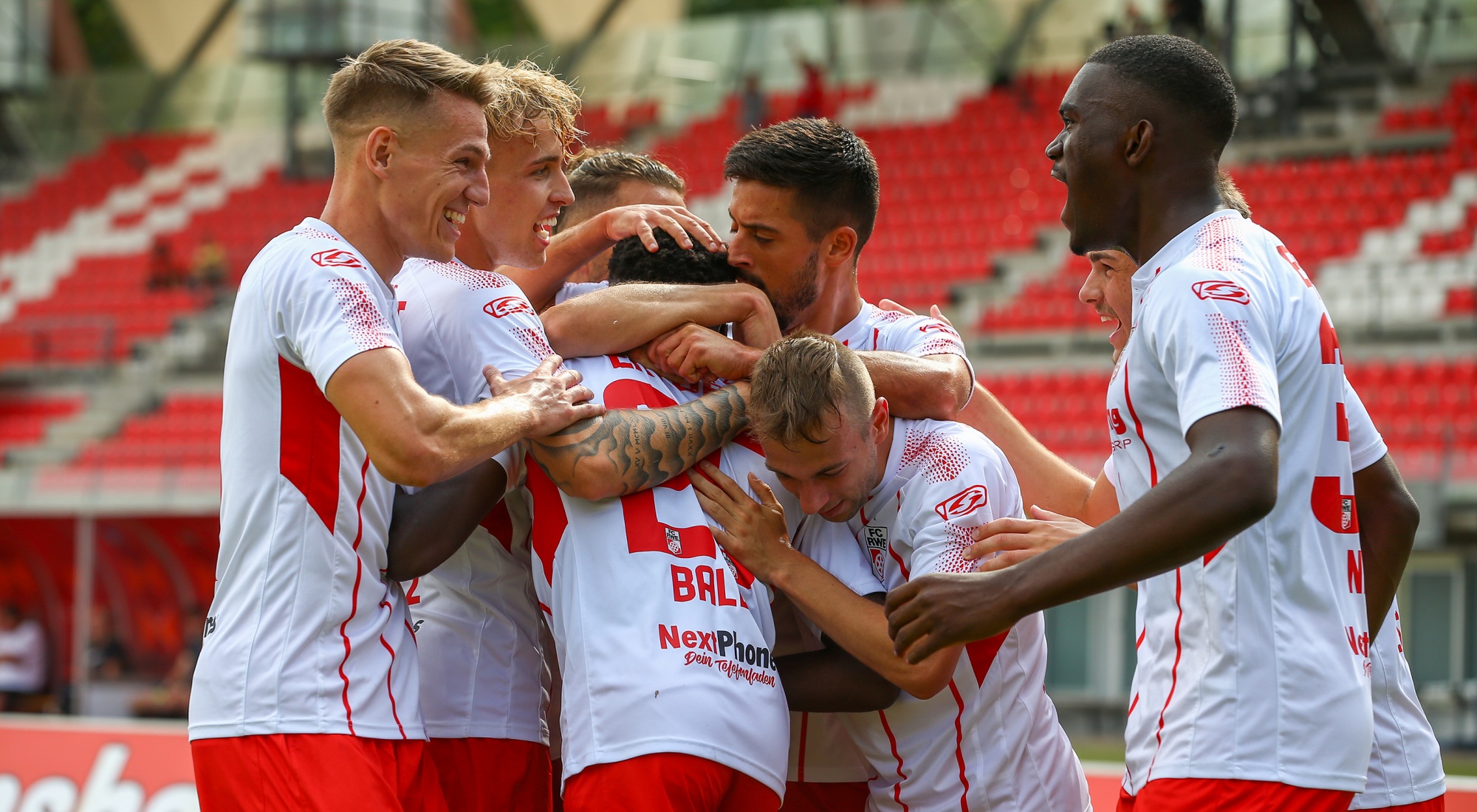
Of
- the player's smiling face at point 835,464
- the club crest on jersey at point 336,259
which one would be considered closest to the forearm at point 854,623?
the player's smiling face at point 835,464

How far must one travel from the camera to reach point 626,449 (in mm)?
3119

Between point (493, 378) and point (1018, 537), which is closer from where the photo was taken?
point (1018, 537)

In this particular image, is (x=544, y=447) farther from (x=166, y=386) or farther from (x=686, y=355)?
(x=166, y=386)

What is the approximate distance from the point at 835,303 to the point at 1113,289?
775mm

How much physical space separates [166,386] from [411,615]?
1712 centimetres

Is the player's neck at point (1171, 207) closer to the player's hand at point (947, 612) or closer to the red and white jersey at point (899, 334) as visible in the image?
the player's hand at point (947, 612)

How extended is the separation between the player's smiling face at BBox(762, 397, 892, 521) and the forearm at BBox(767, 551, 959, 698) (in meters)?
0.15

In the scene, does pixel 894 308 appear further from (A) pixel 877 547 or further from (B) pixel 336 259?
(B) pixel 336 259

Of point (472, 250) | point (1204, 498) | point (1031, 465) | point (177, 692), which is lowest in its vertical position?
point (177, 692)

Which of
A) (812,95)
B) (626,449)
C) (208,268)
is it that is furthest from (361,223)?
(812,95)

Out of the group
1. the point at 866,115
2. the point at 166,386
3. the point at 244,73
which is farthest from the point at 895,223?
the point at 244,73

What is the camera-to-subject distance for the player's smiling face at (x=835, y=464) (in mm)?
3172

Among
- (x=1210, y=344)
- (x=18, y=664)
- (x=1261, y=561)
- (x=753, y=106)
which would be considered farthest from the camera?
(x=753, y=106)

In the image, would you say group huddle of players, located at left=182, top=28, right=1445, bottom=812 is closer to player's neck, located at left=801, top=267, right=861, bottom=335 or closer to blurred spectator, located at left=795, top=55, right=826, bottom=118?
player's neck, located at left=801, top=267, right=861, bottom=335
